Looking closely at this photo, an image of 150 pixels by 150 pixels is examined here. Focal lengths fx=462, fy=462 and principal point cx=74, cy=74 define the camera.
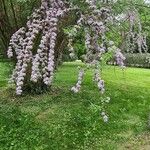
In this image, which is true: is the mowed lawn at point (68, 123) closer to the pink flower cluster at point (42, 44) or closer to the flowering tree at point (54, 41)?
the flowering tree at point (54, 41)

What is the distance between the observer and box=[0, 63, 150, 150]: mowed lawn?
40.3 ft

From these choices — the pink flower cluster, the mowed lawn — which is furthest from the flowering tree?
the mowed lawn

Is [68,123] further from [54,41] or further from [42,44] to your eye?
[42,44]

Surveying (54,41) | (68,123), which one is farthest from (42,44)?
→ (68,123)

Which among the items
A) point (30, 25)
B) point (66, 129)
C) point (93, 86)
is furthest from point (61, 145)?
point (93, 86)

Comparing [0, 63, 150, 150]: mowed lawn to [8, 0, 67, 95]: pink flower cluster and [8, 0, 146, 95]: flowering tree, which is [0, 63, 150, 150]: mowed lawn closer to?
[8, 0, 146, 95]: flowering tree

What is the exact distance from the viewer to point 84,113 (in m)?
14.6

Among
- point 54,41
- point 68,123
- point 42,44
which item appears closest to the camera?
point 42,44

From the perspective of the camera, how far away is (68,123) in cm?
1362

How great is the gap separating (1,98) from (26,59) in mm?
9870

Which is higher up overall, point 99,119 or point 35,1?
point 35,1

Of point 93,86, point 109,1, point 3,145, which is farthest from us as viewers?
point 93,86

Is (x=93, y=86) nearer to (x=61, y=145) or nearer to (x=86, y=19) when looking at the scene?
(x=61, y=145)

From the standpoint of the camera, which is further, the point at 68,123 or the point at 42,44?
the point at 68,123
